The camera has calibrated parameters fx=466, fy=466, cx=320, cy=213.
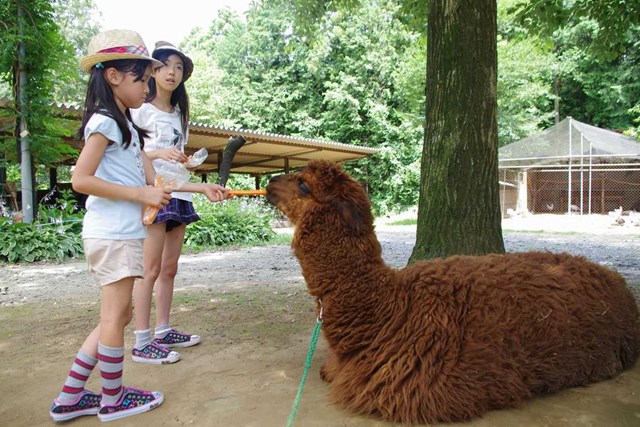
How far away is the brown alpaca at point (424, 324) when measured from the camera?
2.16 metres

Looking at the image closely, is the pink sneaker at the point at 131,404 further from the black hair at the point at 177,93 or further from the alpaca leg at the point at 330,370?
the black hair at the point at 177,93

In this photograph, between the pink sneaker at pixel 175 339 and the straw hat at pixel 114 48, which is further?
the pink sneaker at pixel 175 339

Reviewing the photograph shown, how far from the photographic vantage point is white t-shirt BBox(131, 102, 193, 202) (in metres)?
3.05

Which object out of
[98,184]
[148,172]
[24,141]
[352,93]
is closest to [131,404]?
[98,184]

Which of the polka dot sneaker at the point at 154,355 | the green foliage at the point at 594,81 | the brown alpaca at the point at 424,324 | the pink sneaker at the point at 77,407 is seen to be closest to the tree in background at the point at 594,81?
the green foliage at the point at 594,81

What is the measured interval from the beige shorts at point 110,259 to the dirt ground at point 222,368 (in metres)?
0.70

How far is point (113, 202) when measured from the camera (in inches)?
89.7

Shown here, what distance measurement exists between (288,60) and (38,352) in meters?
31.6

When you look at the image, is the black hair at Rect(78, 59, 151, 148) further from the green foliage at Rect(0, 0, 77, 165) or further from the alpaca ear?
the green foliage at Rect(0, 0, 77, 165)

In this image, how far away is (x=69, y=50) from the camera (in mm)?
10422

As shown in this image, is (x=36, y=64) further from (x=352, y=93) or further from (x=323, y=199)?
(x=352, y=93)

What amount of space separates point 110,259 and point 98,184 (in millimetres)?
358

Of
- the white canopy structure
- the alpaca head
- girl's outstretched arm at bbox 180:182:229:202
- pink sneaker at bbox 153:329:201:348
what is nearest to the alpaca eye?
the alpaca head

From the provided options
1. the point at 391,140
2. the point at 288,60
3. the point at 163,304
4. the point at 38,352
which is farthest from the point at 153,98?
the point at 288,60
